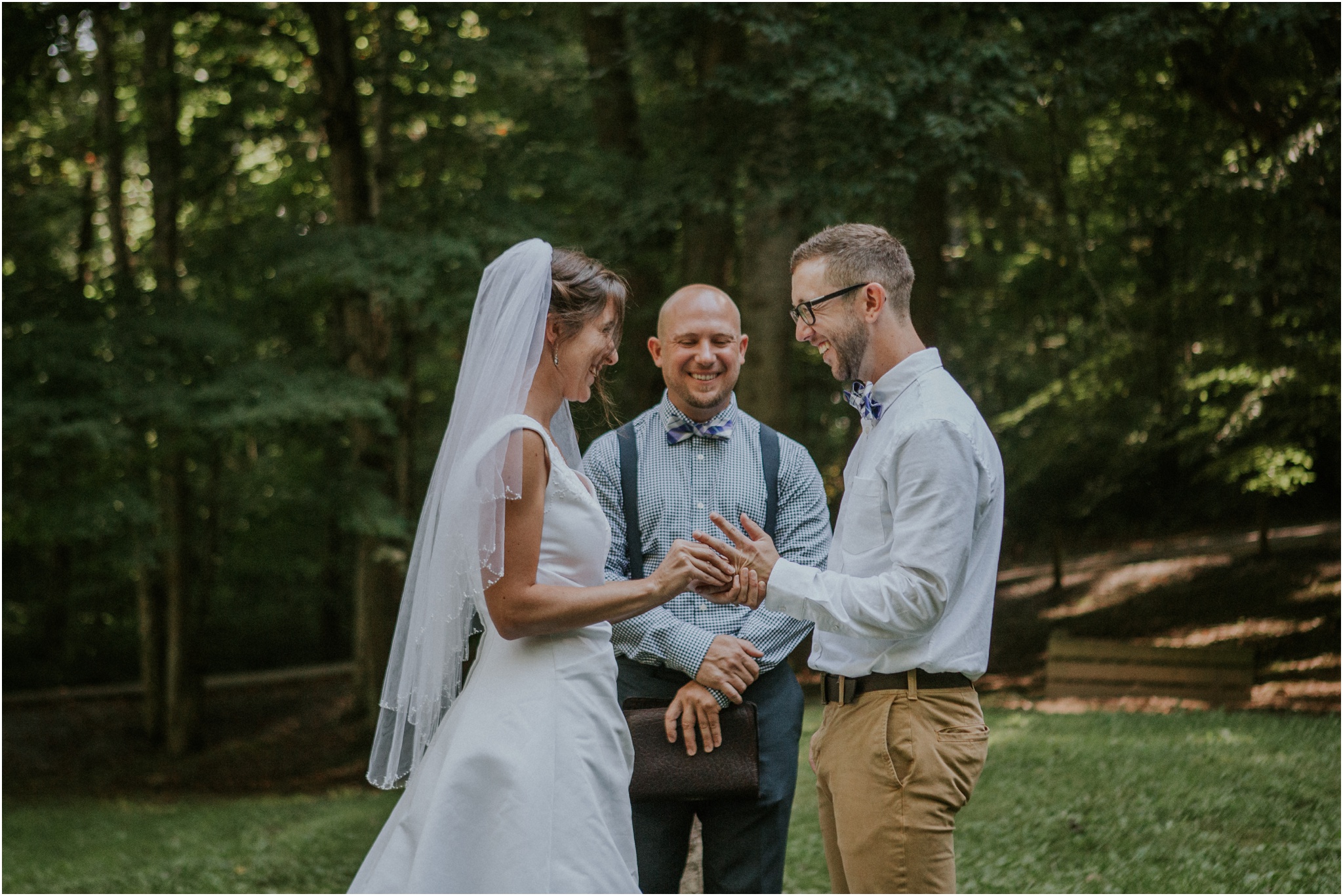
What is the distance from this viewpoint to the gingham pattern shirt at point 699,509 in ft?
11.4

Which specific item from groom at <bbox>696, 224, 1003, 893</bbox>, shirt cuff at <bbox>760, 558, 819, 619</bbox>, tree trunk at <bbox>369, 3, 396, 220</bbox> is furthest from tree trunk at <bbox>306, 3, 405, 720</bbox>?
shirt cuff at <bbox>760, 558, 819, 619</bbox>

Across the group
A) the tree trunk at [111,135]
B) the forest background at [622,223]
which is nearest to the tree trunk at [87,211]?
the forest background at [622,223]

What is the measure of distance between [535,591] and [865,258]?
1126mm

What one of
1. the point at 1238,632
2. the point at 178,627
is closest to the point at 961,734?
the point at 1238,632

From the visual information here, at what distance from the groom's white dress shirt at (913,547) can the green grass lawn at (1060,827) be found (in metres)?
3.67

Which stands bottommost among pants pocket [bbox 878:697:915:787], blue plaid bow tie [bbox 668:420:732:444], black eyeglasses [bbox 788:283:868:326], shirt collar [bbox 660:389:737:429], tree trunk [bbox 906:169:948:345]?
pants pocket [bbox 878:697:915:787]

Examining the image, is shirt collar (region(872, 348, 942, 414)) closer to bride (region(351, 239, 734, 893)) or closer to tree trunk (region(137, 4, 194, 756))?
bride (region(351, 239, 734, 893))

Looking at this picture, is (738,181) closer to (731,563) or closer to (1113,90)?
(1113,90)

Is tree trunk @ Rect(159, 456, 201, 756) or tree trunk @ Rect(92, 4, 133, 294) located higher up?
tree trunk @ Rect(92, 4, 133, 294)

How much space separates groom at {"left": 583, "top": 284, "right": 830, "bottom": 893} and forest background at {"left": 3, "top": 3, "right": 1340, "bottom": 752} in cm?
474

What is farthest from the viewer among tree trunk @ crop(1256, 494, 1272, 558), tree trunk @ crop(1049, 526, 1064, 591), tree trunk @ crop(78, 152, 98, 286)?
tree trunk @ crop(1049, 526, 1064, 591)

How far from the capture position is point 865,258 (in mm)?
2787

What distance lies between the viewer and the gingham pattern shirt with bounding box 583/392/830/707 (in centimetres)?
348

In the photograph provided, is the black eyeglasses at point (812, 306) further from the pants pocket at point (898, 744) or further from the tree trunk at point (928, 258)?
the tree trunk at point (928, 258)
